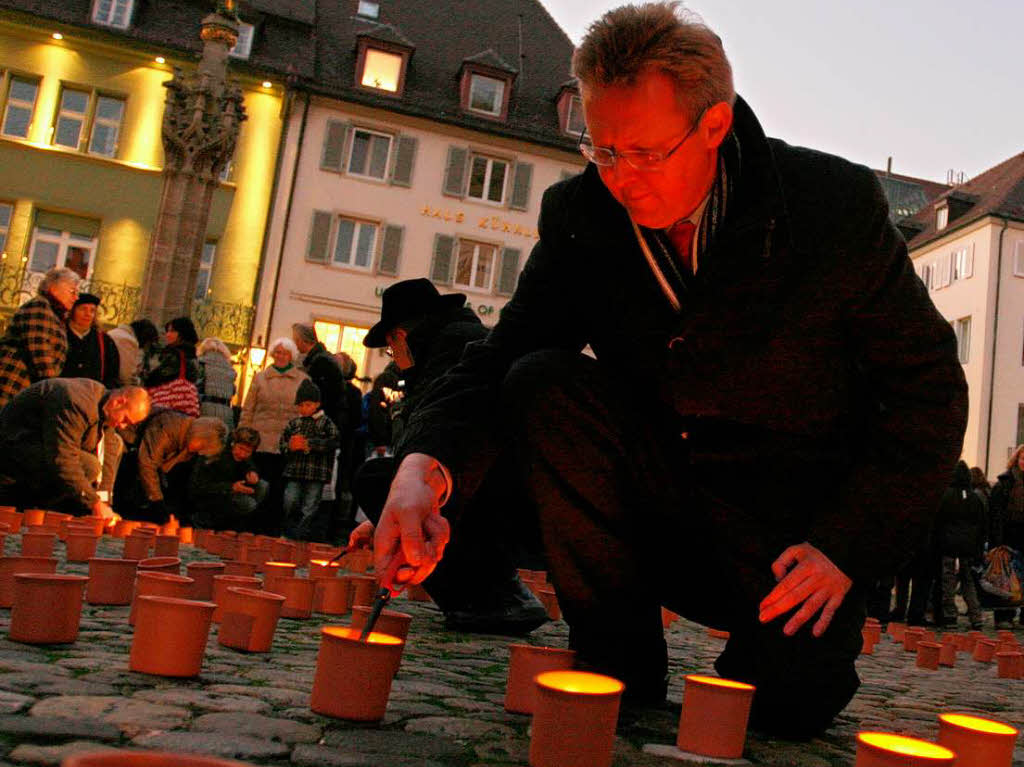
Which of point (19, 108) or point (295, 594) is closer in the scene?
point (295, 594)

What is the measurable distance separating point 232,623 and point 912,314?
6.59 feet

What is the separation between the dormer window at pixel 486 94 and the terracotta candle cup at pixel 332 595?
26718mm

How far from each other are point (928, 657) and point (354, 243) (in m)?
24.1

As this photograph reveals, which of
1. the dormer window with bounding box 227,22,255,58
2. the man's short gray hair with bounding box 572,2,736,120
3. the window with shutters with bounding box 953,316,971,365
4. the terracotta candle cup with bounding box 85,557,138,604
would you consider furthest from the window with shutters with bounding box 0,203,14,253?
the window with shutters with bounding box 953,316,971,365

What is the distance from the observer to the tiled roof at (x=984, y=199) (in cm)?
3444

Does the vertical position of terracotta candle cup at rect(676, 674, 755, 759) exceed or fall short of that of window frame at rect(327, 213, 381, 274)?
it falls short

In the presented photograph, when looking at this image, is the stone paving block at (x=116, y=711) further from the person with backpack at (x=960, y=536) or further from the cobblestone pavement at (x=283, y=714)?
the person with backpack at (x=960, y=536)

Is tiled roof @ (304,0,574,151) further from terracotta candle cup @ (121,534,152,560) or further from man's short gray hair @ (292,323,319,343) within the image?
terracotta candle cup @ (121,534,152,560)

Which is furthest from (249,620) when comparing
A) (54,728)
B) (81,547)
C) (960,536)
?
(960,536)

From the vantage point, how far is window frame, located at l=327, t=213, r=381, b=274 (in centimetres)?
2772

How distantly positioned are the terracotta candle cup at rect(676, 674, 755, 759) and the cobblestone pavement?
109mm

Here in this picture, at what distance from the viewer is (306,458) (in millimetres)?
10016

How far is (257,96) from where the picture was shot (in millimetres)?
27172

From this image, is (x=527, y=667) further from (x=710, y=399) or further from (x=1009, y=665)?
(x=1009, y=665)
